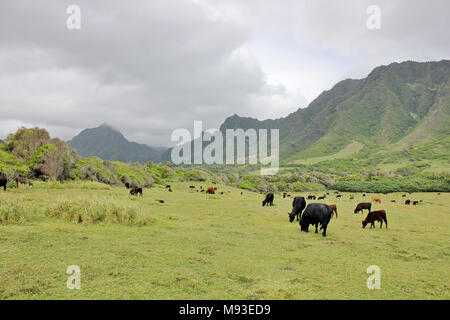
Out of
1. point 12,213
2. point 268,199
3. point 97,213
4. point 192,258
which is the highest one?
point 12,213

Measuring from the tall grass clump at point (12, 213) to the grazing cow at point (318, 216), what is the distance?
14481 mm

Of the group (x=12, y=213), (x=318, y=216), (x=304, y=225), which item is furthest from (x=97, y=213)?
(x=318, y=216)

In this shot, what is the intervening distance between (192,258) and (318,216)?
8186mm

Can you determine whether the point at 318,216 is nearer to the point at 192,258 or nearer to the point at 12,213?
the point at 192,258

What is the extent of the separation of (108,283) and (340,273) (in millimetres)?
6807

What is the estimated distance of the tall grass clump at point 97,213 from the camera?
13.1 m

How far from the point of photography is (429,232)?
15594mm

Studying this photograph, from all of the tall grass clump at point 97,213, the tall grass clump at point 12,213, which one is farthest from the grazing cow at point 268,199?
the tall grass clump at point 12,213

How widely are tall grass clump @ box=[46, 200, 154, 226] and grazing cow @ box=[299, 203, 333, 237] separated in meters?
9.01

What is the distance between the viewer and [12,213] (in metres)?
11.9

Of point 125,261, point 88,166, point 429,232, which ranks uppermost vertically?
point 88,166
